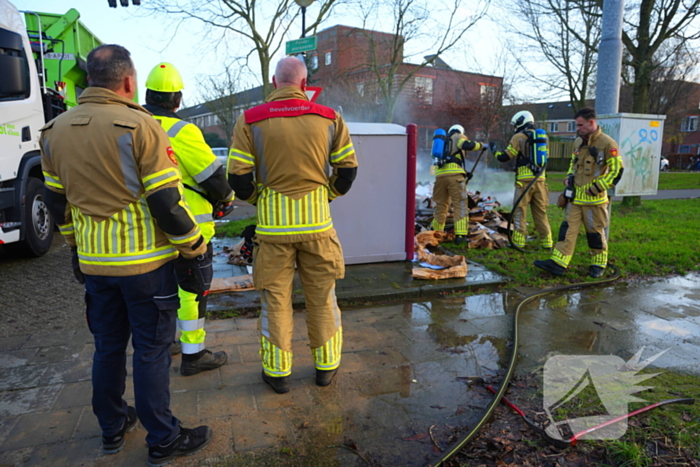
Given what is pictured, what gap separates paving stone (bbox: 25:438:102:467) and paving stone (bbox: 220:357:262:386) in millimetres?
885

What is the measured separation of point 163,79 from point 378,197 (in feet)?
11.3

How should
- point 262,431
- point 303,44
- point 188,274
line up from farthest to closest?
point 303,44 → point 262,431 → point 188,274

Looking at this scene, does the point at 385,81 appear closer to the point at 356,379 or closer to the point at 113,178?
the point at 356,379

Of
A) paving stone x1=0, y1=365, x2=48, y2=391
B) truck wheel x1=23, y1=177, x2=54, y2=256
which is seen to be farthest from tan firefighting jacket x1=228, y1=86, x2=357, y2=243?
truck wheel x1=23, y1=177, x2=54, y2=256

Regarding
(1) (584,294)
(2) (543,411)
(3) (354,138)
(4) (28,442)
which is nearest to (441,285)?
(1) (584,294)

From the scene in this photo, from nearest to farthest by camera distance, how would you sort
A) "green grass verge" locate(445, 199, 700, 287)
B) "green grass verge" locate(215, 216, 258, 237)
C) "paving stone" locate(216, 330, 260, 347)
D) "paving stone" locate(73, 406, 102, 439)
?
"paving stone" locate(73, 406, 102, 439) → "paving stone" locate(216, 330, 260, 347) → "green grass verge" locate(445, 199, 700, 287) → "green grass verge" locate(215, 216, 258, 237)

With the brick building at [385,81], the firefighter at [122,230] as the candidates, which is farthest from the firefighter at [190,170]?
the brick building at [385,81]

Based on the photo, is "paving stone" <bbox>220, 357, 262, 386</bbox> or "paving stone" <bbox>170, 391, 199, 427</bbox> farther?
"paving stone" <bbox>220, 357, 262, 386</bbox>

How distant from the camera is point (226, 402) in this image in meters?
3.05

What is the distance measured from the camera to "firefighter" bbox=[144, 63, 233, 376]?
3.01m

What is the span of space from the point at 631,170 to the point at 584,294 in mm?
2774

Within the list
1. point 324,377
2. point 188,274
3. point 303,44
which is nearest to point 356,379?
point 324,377

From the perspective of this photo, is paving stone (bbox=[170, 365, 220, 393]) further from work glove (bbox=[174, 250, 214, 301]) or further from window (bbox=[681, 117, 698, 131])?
window (bbox=[681, 117, 698, 131])

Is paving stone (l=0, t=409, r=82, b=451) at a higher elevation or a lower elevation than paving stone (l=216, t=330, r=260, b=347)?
higher
